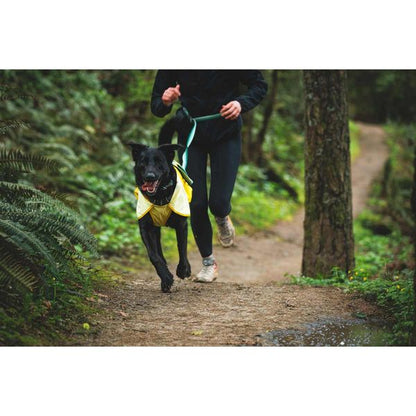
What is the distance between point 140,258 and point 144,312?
424cm

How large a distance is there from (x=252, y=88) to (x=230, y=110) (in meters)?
0.49

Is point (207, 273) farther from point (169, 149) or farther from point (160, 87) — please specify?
point (160, 87)

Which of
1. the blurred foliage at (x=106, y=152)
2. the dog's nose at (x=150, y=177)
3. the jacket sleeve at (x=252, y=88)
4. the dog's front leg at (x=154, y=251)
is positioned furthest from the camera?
the blurred foliage at (x=106, y=152)

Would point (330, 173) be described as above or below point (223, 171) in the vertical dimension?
below

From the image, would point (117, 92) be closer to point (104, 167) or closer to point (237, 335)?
point (104, 167)

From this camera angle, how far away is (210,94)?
504 cm

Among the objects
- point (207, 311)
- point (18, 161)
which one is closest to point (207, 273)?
point (207, 311)

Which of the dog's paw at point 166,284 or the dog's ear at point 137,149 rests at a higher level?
the dog's ear at point 137,149

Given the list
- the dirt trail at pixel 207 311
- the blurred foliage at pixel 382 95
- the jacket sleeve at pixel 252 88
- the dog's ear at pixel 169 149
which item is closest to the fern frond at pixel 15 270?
the dirt trail at pixel 207 311

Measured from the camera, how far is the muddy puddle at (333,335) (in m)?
3.63

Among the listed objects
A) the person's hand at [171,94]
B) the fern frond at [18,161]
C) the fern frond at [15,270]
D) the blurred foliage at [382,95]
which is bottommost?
the fern frond at [15,270]

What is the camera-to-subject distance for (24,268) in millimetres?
3418

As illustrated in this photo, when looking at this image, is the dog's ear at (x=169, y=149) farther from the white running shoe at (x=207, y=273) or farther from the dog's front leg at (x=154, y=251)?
the white running shoe at (x=207, y=273)

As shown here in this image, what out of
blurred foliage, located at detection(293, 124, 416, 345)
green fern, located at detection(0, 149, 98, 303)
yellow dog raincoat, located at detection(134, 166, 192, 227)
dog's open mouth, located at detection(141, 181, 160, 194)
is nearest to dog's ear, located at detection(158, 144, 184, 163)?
yellow dog raincoat, located at detection(134, 166, 192, 227)
